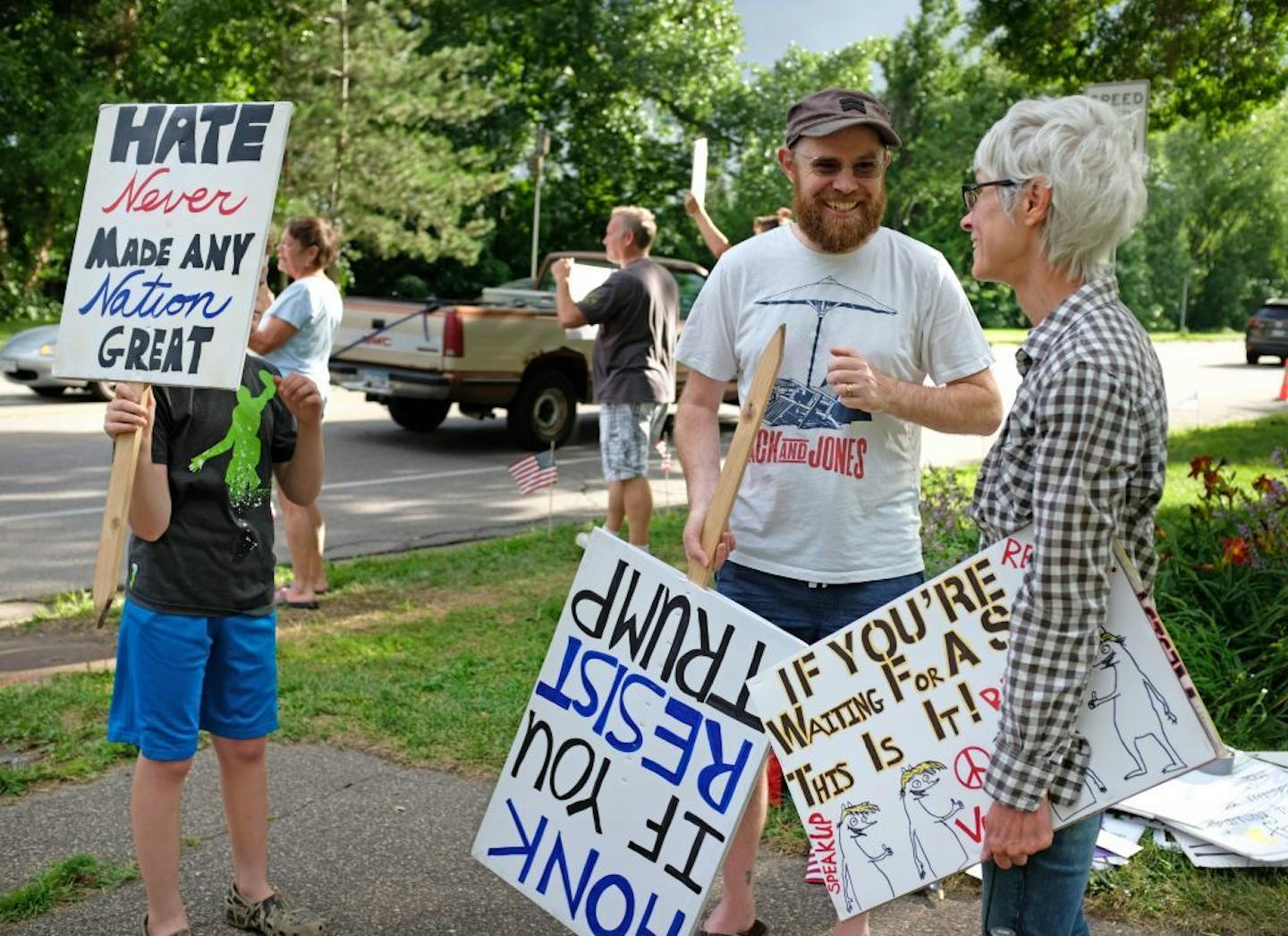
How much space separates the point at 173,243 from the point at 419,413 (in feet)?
35.6

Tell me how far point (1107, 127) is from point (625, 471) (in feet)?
18.5

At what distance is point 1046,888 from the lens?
219 cm

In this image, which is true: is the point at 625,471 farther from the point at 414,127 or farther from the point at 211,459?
the point at 414,127

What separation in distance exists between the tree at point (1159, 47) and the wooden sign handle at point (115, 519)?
41.3ft

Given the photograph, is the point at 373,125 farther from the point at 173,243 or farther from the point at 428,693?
the point at 173,243

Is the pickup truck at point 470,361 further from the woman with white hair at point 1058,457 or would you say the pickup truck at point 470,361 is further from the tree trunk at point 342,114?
the tree trunk at point 342,114

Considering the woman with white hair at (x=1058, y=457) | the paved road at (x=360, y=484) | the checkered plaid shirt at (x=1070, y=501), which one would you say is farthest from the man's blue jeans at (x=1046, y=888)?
the paved road at (x=360, y=484)

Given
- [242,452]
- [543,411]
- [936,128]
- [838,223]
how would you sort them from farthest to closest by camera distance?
[936,128]
[543,411]
[242,452]
[838,223]

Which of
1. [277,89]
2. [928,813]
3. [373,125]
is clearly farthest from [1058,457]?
[373,125]

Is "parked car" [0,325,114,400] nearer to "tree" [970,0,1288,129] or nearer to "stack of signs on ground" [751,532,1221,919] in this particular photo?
"tree" [970,0,1288,129]

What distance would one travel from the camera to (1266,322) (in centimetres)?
3341

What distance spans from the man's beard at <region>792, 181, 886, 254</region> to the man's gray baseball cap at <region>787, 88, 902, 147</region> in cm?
13

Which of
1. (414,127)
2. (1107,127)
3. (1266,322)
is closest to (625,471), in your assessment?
(1107,127)

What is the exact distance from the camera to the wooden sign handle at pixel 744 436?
114 inches
